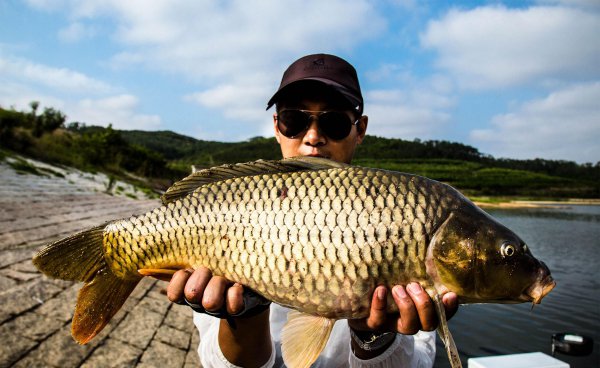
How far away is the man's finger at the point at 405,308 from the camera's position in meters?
1.29

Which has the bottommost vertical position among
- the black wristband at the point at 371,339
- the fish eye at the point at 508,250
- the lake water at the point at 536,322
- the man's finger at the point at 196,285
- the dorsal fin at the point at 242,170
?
the lake water at the point at 536,322

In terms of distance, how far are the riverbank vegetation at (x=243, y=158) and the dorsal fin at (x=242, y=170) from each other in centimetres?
896

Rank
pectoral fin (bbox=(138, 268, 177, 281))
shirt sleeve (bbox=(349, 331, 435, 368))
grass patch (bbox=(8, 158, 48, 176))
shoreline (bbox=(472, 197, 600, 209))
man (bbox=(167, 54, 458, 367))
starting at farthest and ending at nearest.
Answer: shoreline (bbox=(472, 197, 600, 209)), grass patch (bbox=(8, 158, 48, 176)), shirt sleeve (bbox=(349, 331, 435, 368)), pectoral fin (bbox=(138, 268, 177, 281)), man (bbox=(167, 54, 458, 367))

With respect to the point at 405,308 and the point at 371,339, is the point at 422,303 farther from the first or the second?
the point at 371,339

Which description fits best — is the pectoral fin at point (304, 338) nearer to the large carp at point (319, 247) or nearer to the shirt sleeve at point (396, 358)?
the large carp at point (319, 247)

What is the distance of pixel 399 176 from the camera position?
143cm

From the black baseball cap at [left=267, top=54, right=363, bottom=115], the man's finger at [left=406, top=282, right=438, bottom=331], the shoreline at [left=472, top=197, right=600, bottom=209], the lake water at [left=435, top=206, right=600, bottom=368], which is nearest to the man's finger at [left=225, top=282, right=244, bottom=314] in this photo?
the man's finger at [left=406, top=282, right=438, bottom=331]

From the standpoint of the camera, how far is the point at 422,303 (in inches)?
50.9

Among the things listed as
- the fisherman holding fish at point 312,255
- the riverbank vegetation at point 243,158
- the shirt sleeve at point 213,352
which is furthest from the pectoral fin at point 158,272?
the riverbank vegetation at point 243,158

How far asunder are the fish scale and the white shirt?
570 millimetres

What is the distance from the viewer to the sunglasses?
2174 mm

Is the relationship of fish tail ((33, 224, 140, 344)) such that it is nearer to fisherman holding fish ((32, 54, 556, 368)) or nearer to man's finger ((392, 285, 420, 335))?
fisherman holding fish ((32, 54, 556, 368))

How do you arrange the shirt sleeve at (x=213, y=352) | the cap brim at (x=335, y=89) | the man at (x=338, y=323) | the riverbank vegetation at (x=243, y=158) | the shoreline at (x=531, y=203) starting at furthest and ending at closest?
the shoreline at (x=531, y=203)
the riverbank vegetation at (x=243, y=158)
the cap brim at (x=335, y=89)
the shirt sleeve at (x=213, y=352)
the man at (x=338, y=323)

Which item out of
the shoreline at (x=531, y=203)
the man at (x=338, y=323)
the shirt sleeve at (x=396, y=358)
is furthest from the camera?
the shoreline at (x=531, y=203)
